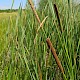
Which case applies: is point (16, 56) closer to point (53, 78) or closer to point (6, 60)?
point (6, 60)

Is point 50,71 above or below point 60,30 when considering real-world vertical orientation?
below

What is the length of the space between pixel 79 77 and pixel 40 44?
20 centimetres

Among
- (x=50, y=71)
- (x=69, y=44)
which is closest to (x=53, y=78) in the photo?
(x=50, y=71)

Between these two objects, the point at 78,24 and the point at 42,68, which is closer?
the point at 42,68

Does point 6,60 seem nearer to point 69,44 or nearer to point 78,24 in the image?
point 69,44

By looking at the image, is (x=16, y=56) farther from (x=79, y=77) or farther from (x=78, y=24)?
(x=78, y=24)

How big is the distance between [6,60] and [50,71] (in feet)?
0.49

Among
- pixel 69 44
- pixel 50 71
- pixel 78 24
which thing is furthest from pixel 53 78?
pixel 78 24

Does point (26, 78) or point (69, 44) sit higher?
point (69, 44)

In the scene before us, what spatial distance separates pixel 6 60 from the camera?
2.59 feet

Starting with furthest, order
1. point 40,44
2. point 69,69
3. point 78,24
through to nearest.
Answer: point 78,24 → point 40,44 → point 69,69

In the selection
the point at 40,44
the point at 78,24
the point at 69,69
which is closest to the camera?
the point at 69,69

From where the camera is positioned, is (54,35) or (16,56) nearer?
(16,56)

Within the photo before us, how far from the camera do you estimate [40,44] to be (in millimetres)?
880
